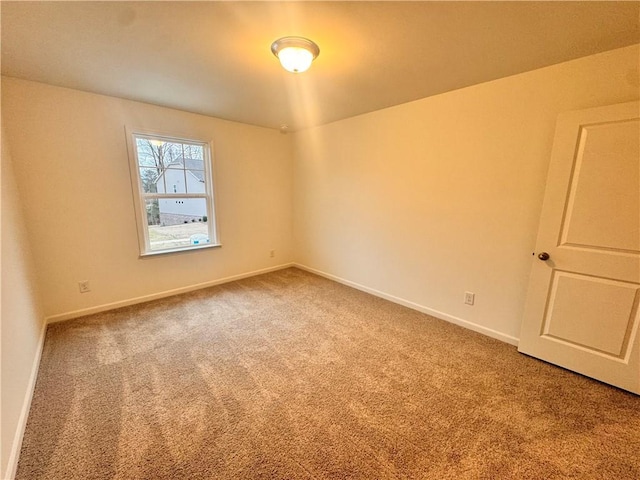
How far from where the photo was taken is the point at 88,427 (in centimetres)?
153

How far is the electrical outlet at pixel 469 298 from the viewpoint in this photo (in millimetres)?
2597

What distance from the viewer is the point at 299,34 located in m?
1.65

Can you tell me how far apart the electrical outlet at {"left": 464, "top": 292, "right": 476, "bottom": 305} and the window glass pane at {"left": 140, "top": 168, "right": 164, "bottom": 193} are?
142 inches

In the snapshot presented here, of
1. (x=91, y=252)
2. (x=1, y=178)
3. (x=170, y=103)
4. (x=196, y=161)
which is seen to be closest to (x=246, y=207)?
(x=196, y=161)

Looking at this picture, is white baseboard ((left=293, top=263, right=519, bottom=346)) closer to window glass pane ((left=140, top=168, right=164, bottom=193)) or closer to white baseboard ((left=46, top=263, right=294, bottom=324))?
white baseboard ((left=46, top=263, right=294, bottom=324))

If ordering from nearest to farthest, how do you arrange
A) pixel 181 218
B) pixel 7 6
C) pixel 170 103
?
pixel 7 6 < pixel 170 103 < pixel 181 218

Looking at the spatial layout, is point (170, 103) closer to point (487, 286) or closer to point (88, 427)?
point (88, 427)

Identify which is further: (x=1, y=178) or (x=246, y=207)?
(x=246, y=207)

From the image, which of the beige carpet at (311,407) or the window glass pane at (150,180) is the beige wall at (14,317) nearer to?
the beige carpet at (311,407)

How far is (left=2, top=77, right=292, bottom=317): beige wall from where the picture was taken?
2422 millimetres

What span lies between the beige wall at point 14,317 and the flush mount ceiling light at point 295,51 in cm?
215

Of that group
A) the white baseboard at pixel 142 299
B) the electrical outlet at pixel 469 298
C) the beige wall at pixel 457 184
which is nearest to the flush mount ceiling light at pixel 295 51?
the beige wall at pixel 457 184

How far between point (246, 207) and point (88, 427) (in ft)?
9.63

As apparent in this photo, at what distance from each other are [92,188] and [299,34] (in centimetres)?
258
